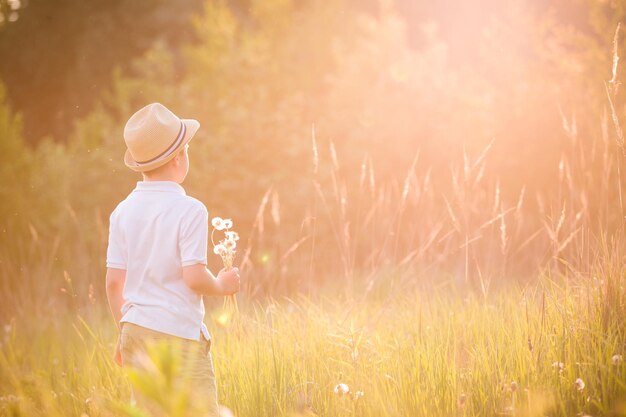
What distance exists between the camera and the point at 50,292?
8.26m

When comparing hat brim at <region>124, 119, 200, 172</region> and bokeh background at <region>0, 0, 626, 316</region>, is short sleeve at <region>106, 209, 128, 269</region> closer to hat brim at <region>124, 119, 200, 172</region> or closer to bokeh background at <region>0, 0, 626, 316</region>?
hat brim at <region>124, 119, 200, 172</region>

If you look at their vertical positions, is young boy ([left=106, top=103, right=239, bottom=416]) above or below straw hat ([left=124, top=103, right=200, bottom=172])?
below

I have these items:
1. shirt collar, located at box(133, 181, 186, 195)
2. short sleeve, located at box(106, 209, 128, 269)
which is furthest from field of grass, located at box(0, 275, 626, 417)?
shirt collar, located at box(133, 181, 186, 195)

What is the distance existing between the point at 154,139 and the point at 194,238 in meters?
0.46

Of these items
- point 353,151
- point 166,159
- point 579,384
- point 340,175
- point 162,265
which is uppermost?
point 166,159

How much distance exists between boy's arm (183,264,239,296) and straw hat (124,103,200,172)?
18.7 inches

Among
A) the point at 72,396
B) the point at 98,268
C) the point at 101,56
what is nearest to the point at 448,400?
the point at 72,396

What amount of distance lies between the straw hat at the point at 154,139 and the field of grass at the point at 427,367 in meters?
0.94

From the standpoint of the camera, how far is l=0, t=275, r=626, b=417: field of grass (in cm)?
321

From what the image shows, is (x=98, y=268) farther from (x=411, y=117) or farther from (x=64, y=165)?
(x=411, y=117)

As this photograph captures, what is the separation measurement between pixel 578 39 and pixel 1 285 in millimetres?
7186

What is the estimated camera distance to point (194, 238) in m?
2.76

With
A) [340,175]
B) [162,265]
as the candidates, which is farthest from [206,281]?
[340,175]

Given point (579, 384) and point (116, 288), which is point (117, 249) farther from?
point (579, 384)
